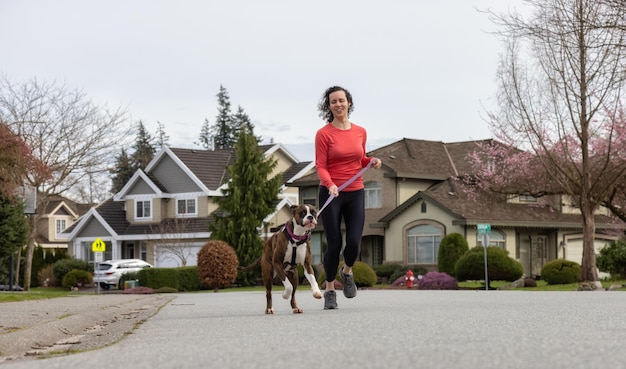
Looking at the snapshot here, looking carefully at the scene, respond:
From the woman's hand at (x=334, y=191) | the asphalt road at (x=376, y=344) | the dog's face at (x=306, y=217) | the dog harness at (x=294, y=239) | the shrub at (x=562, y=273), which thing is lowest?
the shrub at (x=562, y=273)

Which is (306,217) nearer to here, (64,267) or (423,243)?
(423,243)

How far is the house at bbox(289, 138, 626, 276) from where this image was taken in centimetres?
5003

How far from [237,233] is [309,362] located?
1839 inches

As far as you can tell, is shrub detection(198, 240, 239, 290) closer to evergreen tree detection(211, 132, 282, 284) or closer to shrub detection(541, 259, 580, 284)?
evergreen tree detection(211, 132, 282, 284)

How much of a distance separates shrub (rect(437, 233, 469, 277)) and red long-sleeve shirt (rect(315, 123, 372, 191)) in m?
34.5

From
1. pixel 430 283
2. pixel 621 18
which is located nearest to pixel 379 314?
pixel 621 18

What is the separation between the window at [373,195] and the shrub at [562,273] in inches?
672

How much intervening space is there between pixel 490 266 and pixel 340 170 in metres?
29.5

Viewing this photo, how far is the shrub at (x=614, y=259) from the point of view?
37.6 m

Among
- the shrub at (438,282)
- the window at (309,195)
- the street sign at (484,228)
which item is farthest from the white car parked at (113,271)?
the street sign at (484,228)

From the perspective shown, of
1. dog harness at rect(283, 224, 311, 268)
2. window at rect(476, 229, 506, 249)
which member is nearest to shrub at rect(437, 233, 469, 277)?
window at rect(476, 229, 506, 249)

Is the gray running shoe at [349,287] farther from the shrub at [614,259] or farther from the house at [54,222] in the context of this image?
the house at [54,222]

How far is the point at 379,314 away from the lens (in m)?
10.5

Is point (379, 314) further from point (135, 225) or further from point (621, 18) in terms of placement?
point (135, 225)
